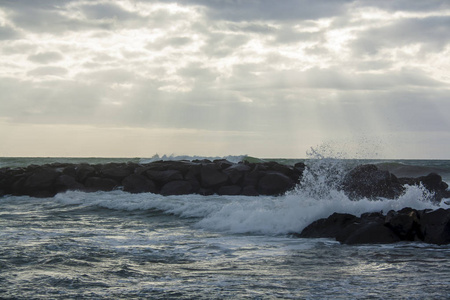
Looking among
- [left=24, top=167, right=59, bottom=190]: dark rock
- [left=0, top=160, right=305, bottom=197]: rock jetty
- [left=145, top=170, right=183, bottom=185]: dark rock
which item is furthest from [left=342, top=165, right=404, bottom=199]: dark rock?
[left=24, top=167, right=59, bottom=190]: dark rock

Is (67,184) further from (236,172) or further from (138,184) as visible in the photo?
(236,172)

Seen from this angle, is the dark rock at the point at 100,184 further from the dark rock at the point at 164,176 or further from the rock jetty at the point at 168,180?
the dark rock at the point at 164,176

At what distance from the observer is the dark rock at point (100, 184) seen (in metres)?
20.7

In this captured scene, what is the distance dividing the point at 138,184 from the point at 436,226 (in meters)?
12.9

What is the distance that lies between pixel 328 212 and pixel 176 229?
3.39m

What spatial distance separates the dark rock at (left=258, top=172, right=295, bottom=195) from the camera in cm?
1930

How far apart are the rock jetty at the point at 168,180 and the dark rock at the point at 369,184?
2363mm

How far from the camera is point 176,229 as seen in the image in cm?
1112

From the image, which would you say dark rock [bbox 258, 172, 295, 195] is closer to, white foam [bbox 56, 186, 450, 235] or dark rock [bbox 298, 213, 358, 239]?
white foam [bbox 56, 186, 450, 235]

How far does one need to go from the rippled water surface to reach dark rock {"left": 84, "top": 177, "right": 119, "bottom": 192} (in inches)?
346

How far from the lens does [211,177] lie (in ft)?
64.4

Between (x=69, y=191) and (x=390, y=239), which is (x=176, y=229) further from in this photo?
(x=69, y=191)

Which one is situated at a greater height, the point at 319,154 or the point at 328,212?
the point at 319,154

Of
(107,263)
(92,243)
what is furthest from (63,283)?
(92,243)
